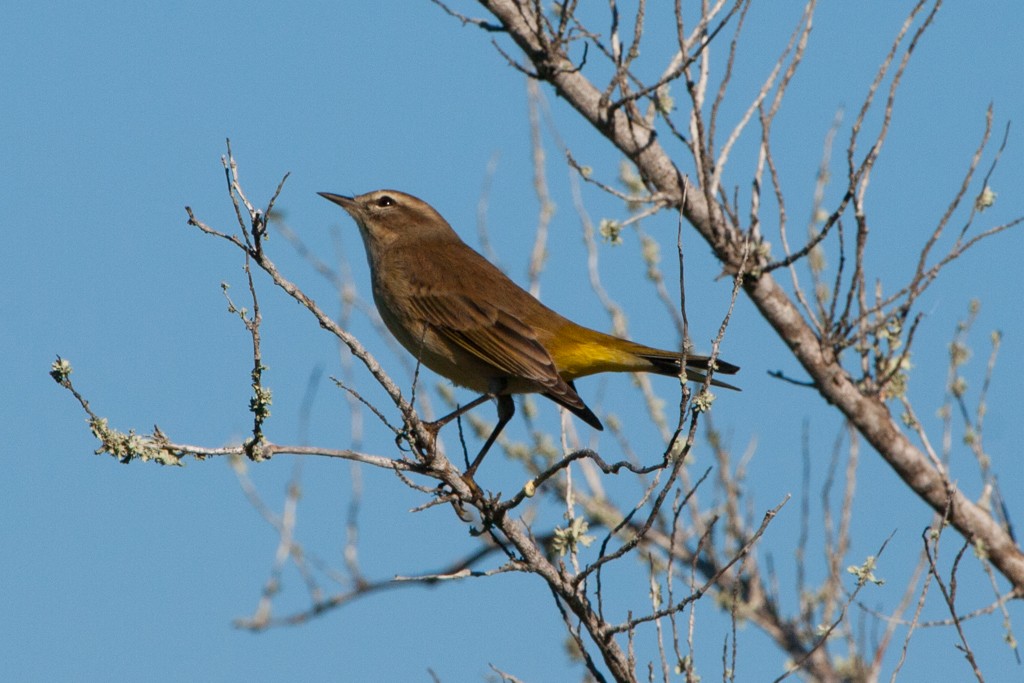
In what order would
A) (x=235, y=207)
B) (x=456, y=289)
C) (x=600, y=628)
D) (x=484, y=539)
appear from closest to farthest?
(x=235, y=207) < (x=600, y=628) < (x=456, y=289) < (x=484, y=539)

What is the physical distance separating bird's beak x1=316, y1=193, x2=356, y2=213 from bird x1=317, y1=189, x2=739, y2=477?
66 cm

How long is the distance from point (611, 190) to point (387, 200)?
6.66ft

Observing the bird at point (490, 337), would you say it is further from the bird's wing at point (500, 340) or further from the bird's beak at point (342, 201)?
the bird's beak at point (342, 201)

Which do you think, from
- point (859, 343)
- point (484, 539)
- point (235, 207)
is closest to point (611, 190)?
point (859, 343)

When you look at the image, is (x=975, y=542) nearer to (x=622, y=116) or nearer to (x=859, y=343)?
(x=859, y=343)

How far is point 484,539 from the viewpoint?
868 centimetres

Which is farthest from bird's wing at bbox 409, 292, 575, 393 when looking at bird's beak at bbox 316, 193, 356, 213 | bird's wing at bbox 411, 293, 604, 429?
bird's beak at bbox 316, 193, 356, 213

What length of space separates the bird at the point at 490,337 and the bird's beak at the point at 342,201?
66 cm

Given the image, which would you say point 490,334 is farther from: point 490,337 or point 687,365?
point 687,365

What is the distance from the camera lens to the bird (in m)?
6.25

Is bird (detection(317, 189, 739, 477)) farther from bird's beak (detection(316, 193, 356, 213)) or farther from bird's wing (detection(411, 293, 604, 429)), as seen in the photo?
bird's beak (detection(316, 193, 356, 213))

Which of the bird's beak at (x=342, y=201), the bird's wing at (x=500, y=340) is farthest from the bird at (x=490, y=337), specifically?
the bird's beak at (x=342, y=201)

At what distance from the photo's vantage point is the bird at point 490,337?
6250 millimetres

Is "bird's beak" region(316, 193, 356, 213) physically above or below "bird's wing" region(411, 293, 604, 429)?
above
